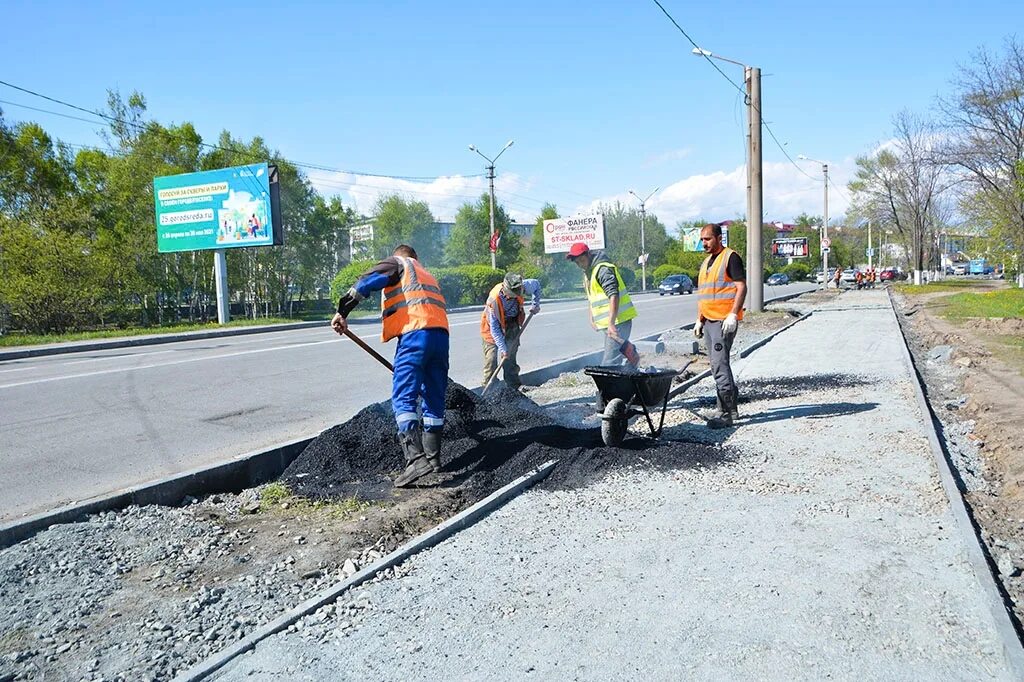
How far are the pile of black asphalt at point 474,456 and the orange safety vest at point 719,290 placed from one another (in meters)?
1.41

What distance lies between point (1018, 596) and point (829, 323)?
17959 millimetres

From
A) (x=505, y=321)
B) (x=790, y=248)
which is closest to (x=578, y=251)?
(x=505, y=321)

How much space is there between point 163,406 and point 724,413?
611 cm

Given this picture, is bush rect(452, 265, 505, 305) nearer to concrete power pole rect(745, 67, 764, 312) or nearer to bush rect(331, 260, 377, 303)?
bush rect(331, 260, 377, 303)

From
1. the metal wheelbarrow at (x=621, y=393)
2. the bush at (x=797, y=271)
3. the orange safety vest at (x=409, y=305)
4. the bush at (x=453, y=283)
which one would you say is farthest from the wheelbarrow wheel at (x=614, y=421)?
the bush at (x=797, y=271)

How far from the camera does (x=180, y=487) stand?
16.9 ft

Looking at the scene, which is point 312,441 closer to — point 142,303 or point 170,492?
point 170,492

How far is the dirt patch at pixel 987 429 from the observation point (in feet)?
14.4

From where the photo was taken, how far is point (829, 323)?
2048cm

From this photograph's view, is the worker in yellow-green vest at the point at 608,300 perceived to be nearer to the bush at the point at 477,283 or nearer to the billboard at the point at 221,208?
the billboard at the point at 221,208

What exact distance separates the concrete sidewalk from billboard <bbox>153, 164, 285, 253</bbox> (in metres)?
24.5

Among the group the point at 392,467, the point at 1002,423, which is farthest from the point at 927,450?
the point at 392,467

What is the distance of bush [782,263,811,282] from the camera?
92438 mm

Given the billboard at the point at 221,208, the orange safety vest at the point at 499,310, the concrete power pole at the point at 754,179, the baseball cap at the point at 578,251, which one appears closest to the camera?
the baseball cap at the point at 578,251
